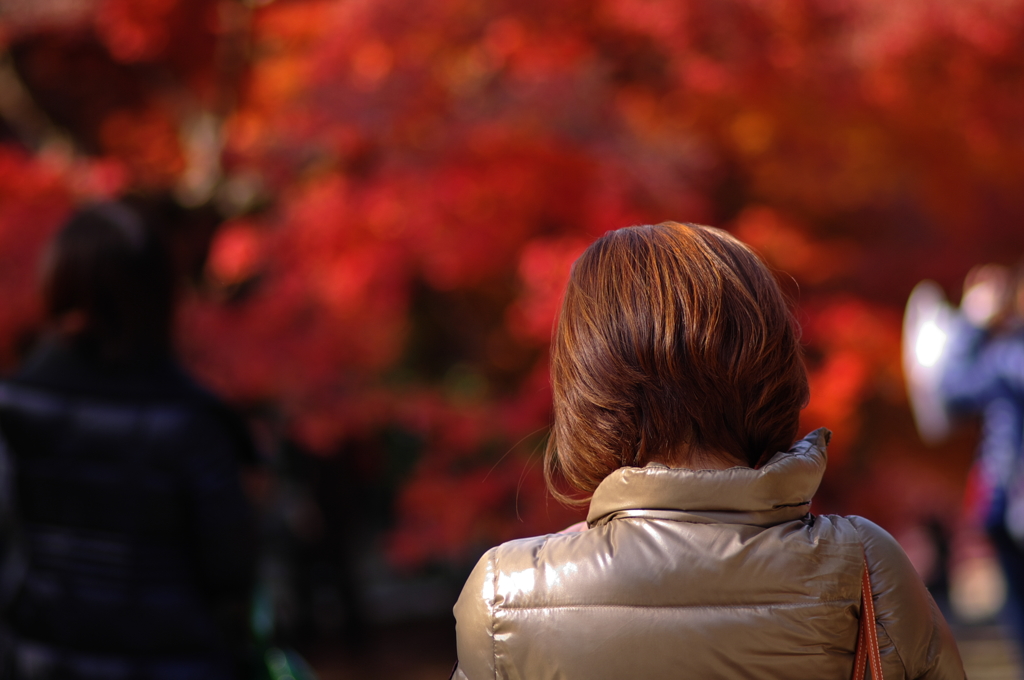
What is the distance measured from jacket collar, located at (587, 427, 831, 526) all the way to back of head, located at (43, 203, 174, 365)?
1.31 m

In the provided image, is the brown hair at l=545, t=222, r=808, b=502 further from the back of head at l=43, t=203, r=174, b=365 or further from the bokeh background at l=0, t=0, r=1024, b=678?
the bokeh background at l=0, t=0, r=1024, b=678

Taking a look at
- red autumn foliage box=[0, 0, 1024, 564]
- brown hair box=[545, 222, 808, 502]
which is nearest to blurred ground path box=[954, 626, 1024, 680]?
red autumn foliage box=[0, 0, 1024, 564]

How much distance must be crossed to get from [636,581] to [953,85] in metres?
3.63

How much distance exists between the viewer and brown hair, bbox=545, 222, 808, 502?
0.99 metres

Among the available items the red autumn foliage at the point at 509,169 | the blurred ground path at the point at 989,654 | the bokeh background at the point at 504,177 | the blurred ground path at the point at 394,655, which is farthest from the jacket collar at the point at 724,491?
the blurred ground path at the point at 394,655

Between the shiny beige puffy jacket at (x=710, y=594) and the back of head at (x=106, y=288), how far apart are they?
4.06 feet

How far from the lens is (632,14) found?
12.0 ft

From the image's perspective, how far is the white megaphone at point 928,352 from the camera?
3453 mm

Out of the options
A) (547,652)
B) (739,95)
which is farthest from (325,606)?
(547,652)

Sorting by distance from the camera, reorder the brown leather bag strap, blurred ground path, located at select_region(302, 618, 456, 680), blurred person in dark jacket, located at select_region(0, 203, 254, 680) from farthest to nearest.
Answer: blurred ground path, located at select_region(302, 618, 456, 680) → blurred person in dark jacket, located at select_region(0, 203, 254, 680) → the brown leather bag strap

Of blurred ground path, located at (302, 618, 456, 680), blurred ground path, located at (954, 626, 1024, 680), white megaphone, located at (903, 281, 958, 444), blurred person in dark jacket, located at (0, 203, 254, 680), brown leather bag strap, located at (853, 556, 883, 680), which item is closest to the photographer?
brown leather bag strap, located at (853, 556, 883, 680)

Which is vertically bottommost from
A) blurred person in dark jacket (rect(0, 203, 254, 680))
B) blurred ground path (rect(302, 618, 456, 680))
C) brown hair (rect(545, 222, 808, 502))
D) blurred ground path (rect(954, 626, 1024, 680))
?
blurred ground path (rect(302, 618, 456, 680))

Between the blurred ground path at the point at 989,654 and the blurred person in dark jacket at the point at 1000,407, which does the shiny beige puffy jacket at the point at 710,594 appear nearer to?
the blurred person in dark jacket at the point at 1000,407

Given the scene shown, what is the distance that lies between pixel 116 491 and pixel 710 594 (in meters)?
1.39
